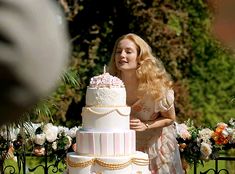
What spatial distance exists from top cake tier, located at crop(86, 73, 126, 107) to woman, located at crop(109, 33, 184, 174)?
9.6 inches

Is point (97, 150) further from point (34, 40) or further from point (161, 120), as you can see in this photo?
point (34, 40)

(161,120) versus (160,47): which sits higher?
(160,47)

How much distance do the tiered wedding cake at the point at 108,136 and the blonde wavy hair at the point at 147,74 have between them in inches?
9.3

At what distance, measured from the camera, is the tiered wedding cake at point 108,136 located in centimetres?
473

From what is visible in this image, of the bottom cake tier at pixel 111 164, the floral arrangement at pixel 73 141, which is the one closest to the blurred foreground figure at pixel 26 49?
the bottom cake tier at pixel 111 164

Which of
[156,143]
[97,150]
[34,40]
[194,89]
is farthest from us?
[194,89]

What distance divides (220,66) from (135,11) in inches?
100

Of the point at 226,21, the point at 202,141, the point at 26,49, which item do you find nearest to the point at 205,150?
the point at 202,141

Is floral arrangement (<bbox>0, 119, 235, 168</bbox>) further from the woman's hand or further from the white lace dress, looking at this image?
the woman's hand

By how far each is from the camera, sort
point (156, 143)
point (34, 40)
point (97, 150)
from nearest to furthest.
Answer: point (34, 40)
point (97, 150)
point (156, 143)

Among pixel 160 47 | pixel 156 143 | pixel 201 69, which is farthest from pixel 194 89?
pixel 156 143

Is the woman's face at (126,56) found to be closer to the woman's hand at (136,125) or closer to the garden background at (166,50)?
the woman's hand at (136,125)

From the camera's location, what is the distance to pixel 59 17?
53cm

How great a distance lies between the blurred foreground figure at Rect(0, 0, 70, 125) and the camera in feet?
1.49
